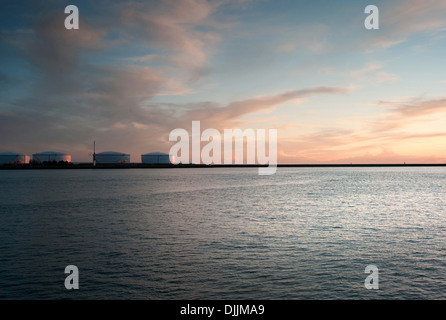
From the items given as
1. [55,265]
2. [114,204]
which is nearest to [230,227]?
[55,265]

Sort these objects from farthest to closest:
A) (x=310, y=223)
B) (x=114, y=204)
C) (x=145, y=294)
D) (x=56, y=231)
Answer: (x=114, y=204), (x=310, y=223), (x=56, y=231), (x=145, y=294)

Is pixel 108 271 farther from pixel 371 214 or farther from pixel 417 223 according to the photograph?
pixel 371 214

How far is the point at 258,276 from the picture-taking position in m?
19.4

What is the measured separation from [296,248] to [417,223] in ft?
60.4

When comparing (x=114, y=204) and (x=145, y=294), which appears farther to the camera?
(x=114, y=204)

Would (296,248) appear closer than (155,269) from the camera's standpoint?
No

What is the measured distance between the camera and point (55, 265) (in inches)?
849
